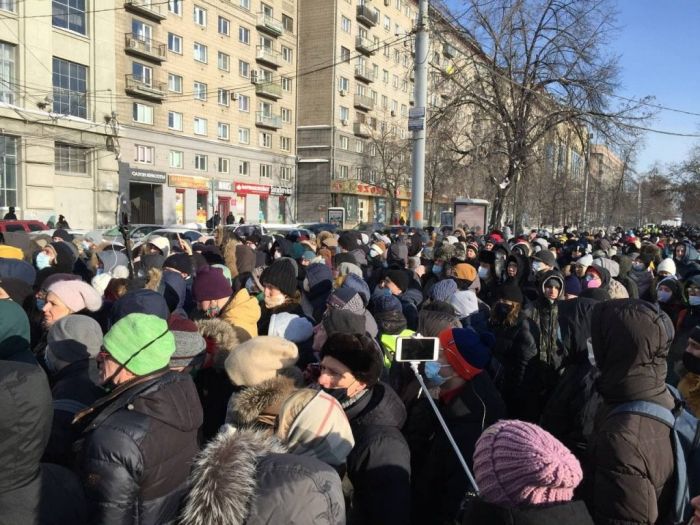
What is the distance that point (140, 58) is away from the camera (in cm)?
3288

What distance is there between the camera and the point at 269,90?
4422 centimetres

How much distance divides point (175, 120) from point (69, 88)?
8987 millimetres

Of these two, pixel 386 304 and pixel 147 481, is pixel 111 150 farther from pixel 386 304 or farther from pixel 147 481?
pixel 147 481

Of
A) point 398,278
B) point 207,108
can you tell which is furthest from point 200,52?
point 398,278

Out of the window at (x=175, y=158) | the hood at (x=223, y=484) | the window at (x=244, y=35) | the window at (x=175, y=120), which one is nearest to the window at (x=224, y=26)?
the window at (x=244, y=35)

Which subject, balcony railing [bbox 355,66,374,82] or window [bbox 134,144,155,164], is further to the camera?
balcony railing [bbox 355,66,374,82]

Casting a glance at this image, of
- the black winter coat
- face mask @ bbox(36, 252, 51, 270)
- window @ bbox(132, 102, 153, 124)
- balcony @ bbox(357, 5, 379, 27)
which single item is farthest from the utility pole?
balcony @ bbox(357, 5, 379, 27)

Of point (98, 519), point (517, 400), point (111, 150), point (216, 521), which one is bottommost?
point (517, 400)

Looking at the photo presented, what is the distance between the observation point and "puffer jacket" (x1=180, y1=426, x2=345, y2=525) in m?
1.59

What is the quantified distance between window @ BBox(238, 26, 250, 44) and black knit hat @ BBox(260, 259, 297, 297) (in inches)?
1605

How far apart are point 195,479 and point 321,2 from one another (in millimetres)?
51836

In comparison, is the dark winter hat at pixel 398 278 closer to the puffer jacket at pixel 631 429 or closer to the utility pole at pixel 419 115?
the puffer jacket at pixel 631 429

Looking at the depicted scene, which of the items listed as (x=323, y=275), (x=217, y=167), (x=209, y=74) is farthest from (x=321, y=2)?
(x=323, y=275)

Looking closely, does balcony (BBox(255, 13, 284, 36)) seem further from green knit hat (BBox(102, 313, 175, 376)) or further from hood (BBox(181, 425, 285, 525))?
hood (BBox(181, 425, 285, 525))
